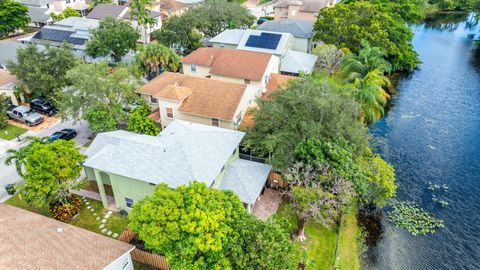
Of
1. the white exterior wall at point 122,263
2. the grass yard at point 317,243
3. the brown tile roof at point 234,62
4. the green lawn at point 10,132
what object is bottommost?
the grass yard at point 317,243

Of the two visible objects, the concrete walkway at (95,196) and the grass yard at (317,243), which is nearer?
the grass yard at (317,243)

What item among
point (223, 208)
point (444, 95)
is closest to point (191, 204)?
point (223, 208)

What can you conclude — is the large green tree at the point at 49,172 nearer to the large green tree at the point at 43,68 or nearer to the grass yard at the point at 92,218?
the grass yard at the point at 92,218

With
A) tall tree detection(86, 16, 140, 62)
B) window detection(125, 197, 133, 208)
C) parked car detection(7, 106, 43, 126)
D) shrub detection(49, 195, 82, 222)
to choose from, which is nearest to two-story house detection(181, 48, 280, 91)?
tall tree detection(86, 16, 140, 62)

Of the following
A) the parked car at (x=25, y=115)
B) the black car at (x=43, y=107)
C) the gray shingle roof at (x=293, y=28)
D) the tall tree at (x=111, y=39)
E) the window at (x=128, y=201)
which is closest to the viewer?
the window at (x=128, y=201)

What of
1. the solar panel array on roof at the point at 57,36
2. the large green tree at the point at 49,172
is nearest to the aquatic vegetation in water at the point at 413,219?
the large green tree at the point at 49,172

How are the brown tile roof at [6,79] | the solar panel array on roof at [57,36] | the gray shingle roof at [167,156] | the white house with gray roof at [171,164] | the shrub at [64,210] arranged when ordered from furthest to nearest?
the solar panel array on roof at [57,36] → the brown tile roof at [6,79] → the shrub at [64,210] → the white house with gray roof at [171,164] → the gray shingle roof at [167,156]

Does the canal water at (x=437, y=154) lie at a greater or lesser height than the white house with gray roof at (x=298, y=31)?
lesser

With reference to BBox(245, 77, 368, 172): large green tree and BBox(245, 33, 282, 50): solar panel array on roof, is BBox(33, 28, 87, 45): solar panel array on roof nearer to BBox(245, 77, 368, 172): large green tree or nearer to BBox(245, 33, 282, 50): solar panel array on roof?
BBox(245, 33, 282, 50): solar panel array on roof
